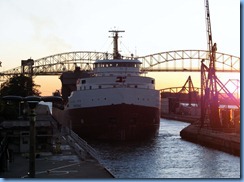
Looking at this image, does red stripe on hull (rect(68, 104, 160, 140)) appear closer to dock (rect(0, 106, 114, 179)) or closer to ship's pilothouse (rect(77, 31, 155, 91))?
ship's pilothouse (rect(77, 31, 155, 91))

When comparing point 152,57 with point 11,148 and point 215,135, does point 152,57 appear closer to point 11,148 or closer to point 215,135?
point 215,135

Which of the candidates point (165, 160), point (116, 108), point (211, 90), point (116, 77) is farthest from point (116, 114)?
point (211, 90)

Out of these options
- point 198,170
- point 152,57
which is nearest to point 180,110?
point 152,57

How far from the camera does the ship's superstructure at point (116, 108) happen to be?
29141 mm

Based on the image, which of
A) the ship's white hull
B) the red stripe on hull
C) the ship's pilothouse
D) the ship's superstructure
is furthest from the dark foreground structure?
the ship's pilothouse

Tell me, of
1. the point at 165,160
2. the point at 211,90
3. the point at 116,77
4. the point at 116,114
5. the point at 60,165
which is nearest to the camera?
the point at 60,165

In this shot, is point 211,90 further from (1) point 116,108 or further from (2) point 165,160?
(2) point 165,160

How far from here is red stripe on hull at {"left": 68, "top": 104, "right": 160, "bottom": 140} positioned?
29078 millimetres

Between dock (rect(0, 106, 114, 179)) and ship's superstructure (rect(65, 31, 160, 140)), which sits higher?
ship's superstructure (rect(65, 31, 160, 140))

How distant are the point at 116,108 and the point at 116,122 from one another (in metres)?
0.81

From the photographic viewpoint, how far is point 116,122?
2912 centimetres

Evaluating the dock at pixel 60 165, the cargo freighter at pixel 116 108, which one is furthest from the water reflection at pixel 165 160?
the dock at pixel 60 165

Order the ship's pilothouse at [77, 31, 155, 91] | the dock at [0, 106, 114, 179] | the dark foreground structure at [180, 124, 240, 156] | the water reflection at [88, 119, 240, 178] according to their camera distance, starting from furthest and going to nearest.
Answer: the ship's pilothouse at [77, 31, 155, 91] → the dark foreground structure at [180, 124, 240, 156] → the water reflection at [88, 119, 240, 178] → the dock at [0, 106, 114, 179]

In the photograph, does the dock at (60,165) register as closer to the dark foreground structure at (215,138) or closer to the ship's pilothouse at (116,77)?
the dark foreground structure at (215,138)
